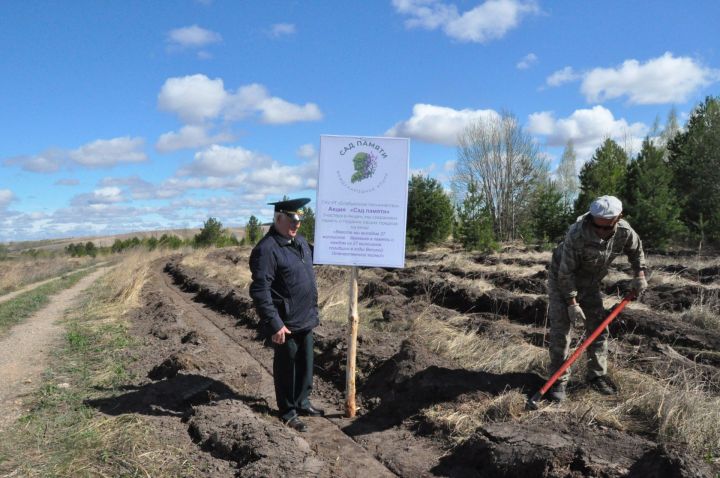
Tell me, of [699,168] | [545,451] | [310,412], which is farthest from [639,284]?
[699,168]

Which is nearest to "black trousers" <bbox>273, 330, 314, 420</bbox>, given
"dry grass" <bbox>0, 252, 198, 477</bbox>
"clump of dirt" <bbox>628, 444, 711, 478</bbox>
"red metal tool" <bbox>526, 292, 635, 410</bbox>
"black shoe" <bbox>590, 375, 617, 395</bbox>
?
"dry grass" <bbox>0, 252, 198, 477</bbox>

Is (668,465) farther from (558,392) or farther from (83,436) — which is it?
(83,436)

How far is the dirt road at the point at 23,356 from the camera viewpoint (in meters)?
5.82

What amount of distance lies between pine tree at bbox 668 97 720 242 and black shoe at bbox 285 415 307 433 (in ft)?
91.4

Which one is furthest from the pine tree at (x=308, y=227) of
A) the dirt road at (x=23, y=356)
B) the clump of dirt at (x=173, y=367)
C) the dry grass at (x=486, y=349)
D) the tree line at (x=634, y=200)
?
the clump of dirt at (x=173, y=367)

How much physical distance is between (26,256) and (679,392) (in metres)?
57.5

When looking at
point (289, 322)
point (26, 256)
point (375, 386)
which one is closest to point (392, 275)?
point (375, 386)

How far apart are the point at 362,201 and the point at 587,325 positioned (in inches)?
94.6

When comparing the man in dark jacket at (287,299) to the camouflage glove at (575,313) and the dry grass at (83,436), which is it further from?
the camouflage glove at (575,313)

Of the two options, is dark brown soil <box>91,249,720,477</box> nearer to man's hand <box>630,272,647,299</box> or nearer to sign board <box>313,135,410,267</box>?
man's hand <box>630,272,647,299</box>

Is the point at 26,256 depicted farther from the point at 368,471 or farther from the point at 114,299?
the point at 368,471

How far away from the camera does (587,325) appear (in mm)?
5355

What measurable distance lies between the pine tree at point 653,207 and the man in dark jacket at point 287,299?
2154 cm

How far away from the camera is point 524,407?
4750mm
